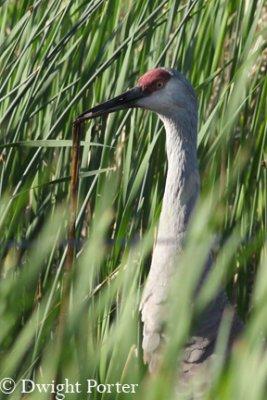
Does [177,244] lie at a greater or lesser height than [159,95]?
lesser

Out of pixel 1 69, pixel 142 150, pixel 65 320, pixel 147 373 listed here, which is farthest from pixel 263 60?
pixel 65 320

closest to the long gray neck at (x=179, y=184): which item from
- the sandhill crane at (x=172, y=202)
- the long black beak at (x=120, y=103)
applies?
the sandhill crane at (x=172, y=202)

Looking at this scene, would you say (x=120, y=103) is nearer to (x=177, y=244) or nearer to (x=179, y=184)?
(x=179, y=184)

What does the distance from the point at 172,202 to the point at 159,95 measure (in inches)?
10.8

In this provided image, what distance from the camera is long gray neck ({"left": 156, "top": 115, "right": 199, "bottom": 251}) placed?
268 centimetres

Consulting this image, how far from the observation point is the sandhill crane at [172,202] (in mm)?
2572

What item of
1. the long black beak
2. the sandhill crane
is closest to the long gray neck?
the sandhill crane

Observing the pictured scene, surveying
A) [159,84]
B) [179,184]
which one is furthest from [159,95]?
[179,184]

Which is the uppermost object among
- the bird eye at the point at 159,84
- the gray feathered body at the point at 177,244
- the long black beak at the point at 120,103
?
the bird eye at the point at 159,84

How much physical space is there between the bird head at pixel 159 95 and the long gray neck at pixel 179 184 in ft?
0.16

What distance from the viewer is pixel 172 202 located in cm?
270

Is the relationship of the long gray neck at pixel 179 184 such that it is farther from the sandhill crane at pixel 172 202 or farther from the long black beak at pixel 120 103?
the long black beak at pixel 120 103

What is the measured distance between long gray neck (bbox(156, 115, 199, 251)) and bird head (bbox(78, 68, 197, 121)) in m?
0.05

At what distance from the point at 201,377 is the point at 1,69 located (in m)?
0.84
